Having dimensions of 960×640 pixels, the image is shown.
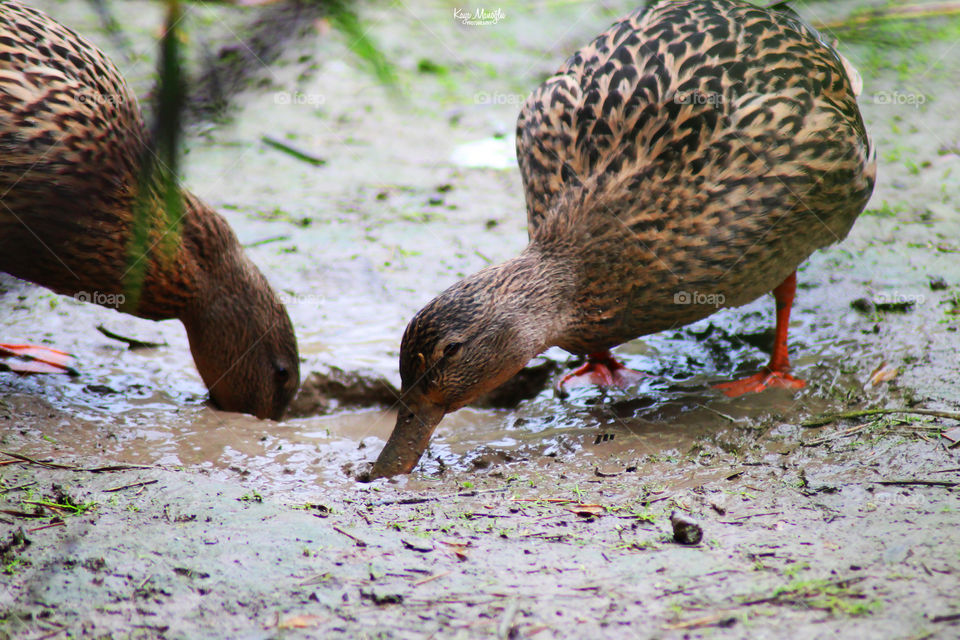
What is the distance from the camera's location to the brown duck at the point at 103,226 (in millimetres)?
3908

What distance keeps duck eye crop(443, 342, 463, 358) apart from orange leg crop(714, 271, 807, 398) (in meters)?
1.58

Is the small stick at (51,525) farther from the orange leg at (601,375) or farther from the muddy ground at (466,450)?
→ the orange leg at (601,375)

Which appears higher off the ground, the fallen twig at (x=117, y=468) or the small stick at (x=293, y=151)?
the small stick at (x=293, y=151)

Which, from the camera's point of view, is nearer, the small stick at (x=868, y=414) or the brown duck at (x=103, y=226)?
the small stick at (x=868, y=414)

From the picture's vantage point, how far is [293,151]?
718 cm

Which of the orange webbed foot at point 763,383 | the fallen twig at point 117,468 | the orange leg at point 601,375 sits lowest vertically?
the orange leg at point 601,375

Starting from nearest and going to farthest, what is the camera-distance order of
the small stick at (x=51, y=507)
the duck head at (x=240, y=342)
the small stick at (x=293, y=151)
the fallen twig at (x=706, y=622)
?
the fallen twig at (x=706, y=622), the small stick at (x=51, y=507), the duck head at (x=240, y=342), the small stick at (x=293, y=151)

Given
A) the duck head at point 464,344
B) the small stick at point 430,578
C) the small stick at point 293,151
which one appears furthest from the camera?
the small stick at point 293,151

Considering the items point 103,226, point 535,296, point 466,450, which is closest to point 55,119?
point 103,226

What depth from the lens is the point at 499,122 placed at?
7730 mm

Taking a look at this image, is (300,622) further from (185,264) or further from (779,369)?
(779,369)

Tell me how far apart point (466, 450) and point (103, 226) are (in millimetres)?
2133

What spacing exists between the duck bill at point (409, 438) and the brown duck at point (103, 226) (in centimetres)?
105

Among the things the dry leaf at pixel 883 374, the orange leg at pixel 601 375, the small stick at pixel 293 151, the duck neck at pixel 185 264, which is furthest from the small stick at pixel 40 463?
the small stick at pixel 293 151
